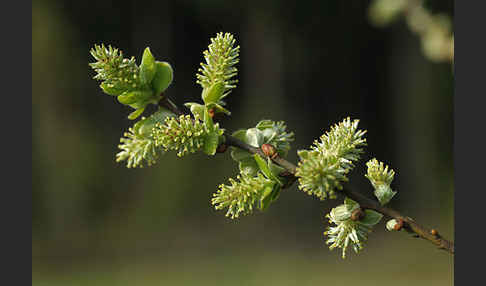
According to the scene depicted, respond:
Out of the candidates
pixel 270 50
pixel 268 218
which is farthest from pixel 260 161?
pixel 270 50

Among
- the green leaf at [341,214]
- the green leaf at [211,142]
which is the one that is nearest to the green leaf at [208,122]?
the green leaf at [211,142]

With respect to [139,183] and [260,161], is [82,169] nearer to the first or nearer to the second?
[139,183]

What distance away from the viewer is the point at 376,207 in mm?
605

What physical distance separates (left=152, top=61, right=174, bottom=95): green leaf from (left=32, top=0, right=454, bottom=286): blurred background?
4.67 m

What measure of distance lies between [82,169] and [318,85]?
2.70m

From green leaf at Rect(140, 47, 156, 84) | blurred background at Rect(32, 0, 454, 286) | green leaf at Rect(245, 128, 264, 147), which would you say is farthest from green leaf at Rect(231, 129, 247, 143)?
blurred background at Rect(32, 0, 454, 286)

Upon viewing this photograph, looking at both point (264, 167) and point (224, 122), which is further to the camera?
point (224, 122)

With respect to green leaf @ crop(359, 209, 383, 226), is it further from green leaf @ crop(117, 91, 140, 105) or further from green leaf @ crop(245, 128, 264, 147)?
green leaf @ crop(117, 91, 140, 105)

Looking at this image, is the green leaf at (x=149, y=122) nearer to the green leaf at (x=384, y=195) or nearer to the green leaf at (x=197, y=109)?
the green leaf at (x=197, y=109)

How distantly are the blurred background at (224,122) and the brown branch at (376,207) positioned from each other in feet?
15.4

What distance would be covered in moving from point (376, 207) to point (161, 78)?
0.29 metres

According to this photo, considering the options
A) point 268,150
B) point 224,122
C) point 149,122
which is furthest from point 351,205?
point 224,122

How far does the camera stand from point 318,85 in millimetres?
6137

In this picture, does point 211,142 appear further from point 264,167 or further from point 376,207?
point 376,207
